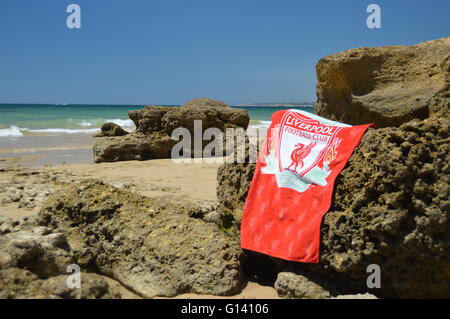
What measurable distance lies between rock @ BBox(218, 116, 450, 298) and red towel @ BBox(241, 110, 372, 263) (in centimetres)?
12

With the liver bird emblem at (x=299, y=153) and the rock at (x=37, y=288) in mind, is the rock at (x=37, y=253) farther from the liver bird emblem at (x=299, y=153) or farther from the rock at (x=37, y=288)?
the liver bird emblem at (x=299, y=153)

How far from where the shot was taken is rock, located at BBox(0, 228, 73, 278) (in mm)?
2705

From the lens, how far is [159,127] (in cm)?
1078

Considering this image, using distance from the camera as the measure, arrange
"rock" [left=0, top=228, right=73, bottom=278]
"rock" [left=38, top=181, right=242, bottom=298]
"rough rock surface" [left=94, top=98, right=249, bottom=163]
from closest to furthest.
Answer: "rock" [left=0, top=228, right=73, bottom=278], "rock" [left=38, top=181, right=242, bottom=298], "rough rock surface" [left=94, top=98, right=249, bottom=163]

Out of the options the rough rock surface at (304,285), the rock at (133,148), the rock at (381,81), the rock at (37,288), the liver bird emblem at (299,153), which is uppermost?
the rock at (381,81)

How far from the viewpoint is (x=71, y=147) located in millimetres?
14102

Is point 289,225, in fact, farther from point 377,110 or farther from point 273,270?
point 377,110

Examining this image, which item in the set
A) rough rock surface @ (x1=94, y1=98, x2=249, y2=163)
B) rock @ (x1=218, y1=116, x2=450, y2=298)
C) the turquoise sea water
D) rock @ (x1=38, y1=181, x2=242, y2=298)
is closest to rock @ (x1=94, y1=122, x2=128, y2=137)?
rough rock surface @ (x1=94, y1=98, x2=249, y2=163)

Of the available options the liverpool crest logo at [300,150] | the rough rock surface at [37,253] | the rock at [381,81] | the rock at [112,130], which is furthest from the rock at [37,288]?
the rock at [112,130]

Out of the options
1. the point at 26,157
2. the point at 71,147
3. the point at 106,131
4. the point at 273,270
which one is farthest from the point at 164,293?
the point at 71,147

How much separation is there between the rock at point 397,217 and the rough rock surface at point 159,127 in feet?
25.3

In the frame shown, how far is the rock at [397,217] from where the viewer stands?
280 centimetres

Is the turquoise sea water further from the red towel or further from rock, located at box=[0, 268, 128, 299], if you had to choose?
rock, located at box=[0, 268, 128, 299]
